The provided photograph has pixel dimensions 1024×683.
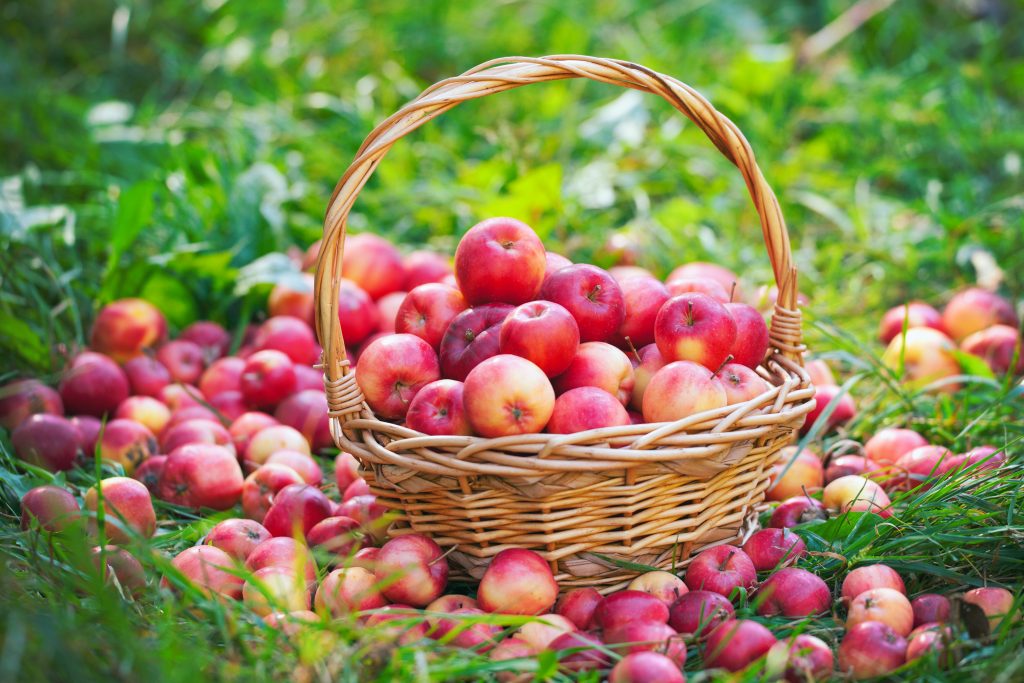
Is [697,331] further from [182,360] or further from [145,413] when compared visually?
[182,360]

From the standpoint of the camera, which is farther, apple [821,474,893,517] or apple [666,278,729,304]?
apple [666,278,729,304]

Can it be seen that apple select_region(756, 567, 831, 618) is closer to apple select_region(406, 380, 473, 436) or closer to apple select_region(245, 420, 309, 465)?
apple select_region(406, 380, 473, 436)

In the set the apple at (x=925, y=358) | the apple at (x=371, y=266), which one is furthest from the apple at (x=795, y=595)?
the apple at (x=371, y=266)

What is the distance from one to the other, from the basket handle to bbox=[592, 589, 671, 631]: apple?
0.72 meters

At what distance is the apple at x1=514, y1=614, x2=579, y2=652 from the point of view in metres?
1.86

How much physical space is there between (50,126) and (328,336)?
395cm

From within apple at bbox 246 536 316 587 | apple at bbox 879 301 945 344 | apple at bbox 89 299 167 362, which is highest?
apple at bbox 879 301 945 344

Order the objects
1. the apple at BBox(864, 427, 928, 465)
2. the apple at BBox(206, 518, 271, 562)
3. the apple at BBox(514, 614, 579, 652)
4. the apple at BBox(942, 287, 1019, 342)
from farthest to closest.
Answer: the apple at BBox(942, 287, 1019, 342)
the apple at BBox(864, 427, 928, 465)
the apple at BBox(206, 518, 271, 562)
the apple at BBox(514, 614, 579, 652)

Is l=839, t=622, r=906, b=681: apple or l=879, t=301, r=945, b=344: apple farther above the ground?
l=879, t=301, r=945, b=344: apple

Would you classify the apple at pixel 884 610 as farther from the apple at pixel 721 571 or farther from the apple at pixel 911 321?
the apple at pixel 911 321

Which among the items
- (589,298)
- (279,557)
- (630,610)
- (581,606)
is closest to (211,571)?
(279,557)

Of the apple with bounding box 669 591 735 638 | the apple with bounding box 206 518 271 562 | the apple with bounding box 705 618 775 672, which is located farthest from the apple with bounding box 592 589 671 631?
the apple with bounding box 206 518 271 562

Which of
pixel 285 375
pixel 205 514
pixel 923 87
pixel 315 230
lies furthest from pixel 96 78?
pixel 923 87

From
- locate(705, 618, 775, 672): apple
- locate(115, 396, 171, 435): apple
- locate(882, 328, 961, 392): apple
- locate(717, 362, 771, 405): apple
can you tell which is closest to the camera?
locate(705, 618, 775, 672): apple
